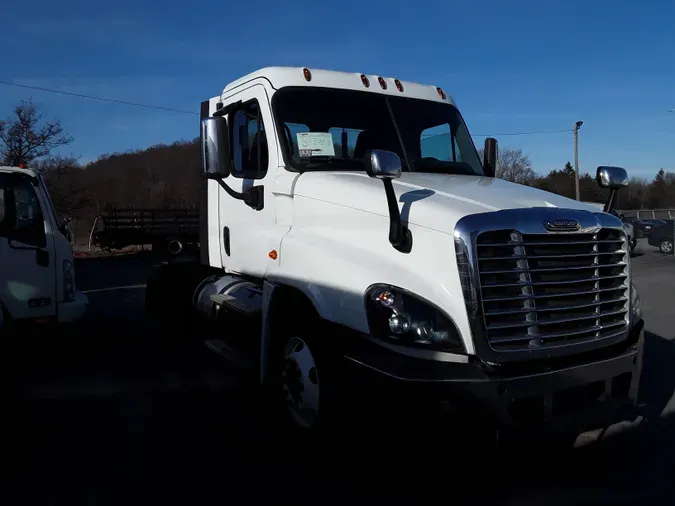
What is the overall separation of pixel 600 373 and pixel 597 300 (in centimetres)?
46

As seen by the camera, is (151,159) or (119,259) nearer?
(119,259)

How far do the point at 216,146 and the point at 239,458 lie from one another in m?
2.39

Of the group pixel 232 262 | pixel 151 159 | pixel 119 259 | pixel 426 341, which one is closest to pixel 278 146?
pixel 232 262

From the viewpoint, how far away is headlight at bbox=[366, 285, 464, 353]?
3338 millimetres

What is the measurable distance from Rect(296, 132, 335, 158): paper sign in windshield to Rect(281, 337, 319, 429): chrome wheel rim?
1.51 metres

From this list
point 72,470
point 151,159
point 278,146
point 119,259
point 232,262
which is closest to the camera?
point 72,470

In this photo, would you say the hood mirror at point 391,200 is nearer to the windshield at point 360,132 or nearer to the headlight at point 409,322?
the headlight at point 409,322

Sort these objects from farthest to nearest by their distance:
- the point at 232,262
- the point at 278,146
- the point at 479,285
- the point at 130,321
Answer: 1. the point at 130,321
2. the point at 232,262
3. the point at 278,146
4. the point at 479,285

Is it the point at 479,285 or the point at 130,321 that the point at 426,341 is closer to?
the point at 479,285

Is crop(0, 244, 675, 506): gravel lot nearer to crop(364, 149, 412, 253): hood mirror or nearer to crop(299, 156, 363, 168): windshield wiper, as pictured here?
crop(364, 149, 412, 253): hood mirror

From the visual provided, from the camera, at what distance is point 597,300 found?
3736 millimetres

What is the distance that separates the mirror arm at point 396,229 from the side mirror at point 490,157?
214cm

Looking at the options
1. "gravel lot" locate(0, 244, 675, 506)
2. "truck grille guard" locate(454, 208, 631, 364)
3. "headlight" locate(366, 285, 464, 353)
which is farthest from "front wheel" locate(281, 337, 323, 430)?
"truck grille guard" locate(454, 208, 631, 364)

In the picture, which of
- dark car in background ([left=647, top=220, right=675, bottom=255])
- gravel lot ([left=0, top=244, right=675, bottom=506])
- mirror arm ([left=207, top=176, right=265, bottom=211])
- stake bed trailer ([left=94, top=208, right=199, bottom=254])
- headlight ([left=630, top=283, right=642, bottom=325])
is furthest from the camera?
stake bed trailer ([left=94, top=208, right=199, bottom=254])
